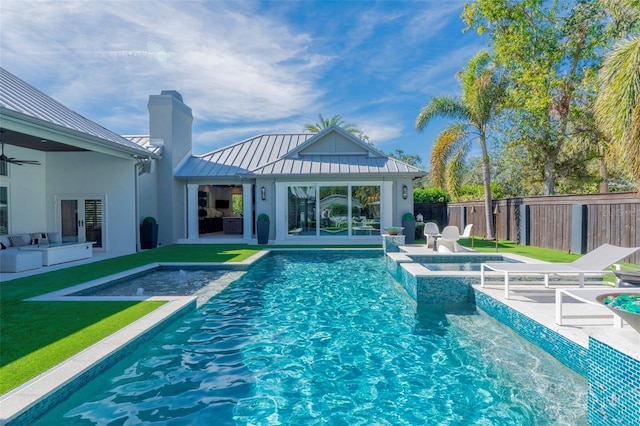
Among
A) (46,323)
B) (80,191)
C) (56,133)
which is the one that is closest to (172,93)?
(80,191)

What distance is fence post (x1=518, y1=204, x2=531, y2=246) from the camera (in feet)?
49.9

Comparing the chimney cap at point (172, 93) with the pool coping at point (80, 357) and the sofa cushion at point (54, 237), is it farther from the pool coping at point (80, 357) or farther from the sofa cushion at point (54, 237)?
the pool coping at point (80, 357)

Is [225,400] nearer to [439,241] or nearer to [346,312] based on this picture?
[346,312]

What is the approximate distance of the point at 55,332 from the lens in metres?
4.89

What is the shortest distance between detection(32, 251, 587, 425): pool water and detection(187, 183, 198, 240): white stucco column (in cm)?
1163

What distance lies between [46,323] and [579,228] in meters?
14.3

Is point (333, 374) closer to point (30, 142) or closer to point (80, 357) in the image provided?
point (80, 357)

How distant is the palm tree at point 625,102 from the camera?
6732mm

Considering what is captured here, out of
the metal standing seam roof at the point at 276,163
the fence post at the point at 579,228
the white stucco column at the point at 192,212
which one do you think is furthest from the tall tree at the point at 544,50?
the white stucco column at the point at 192,212

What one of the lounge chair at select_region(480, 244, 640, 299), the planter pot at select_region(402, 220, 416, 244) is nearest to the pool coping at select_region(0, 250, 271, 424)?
the lounge chair at select_region(480, 244, 640, 299)

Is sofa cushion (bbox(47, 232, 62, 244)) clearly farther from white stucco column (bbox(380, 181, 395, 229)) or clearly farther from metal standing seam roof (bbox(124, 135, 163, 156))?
white stucco column (bbox(380, 181, 395, 229))

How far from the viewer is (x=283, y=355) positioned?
482 cm

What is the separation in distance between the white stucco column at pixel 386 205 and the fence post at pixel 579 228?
6.87 metres

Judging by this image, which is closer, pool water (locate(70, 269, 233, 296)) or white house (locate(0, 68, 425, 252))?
pool water (locate(70, 269, 233, 296))
